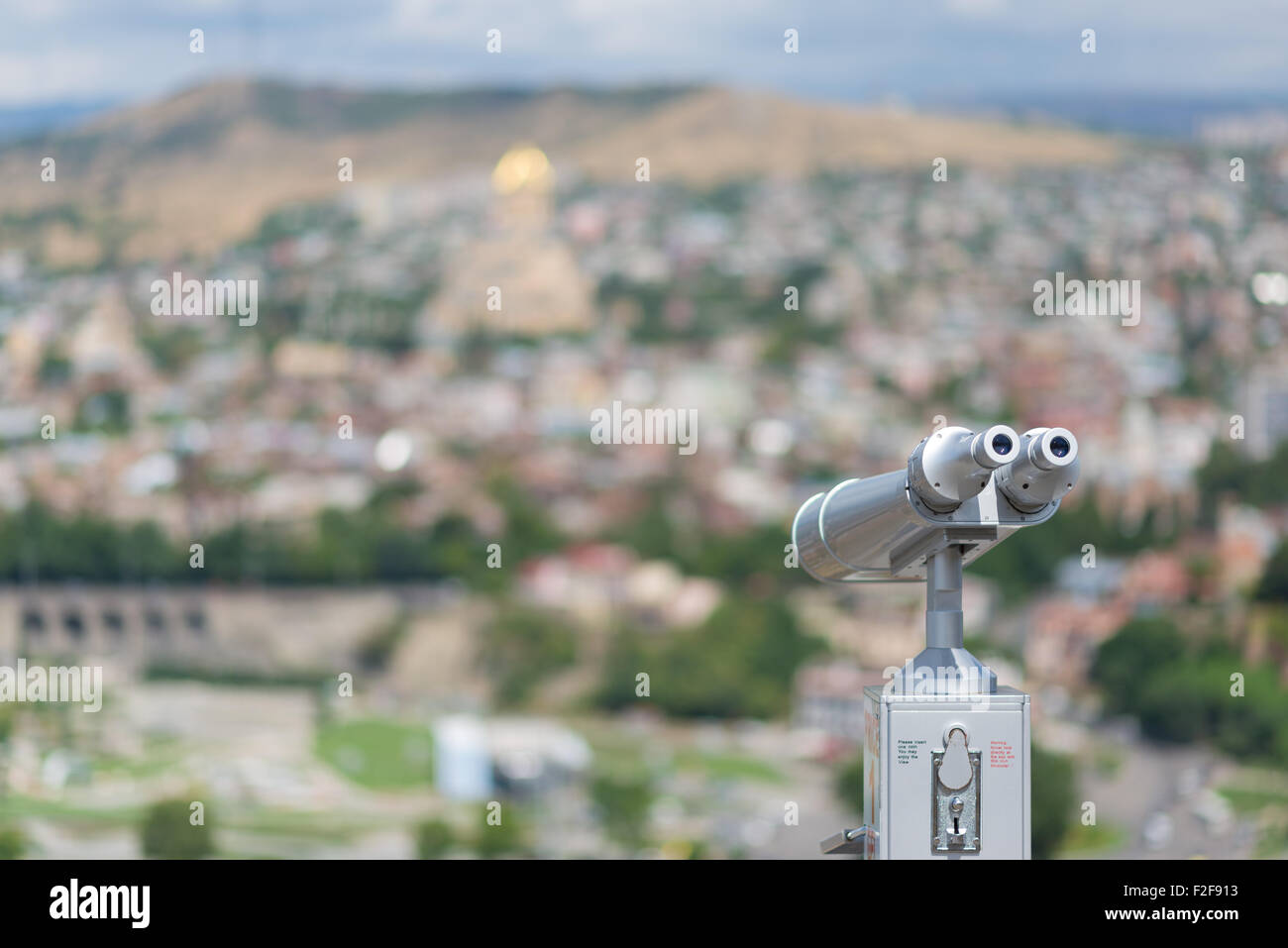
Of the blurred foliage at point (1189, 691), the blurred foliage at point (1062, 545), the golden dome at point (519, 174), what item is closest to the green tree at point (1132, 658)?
the blurred foliage at point (1189, 691)

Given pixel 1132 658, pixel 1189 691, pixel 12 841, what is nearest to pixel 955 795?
pixel 12 841

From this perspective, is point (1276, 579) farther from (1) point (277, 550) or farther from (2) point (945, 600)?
(2) point (945, 600)

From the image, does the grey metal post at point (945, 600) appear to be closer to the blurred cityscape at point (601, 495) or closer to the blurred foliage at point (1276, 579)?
the blurred cityscape at point (601, 495)

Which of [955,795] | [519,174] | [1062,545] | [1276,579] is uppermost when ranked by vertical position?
[519,174]

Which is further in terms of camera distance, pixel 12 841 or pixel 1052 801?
pixel 12 841
